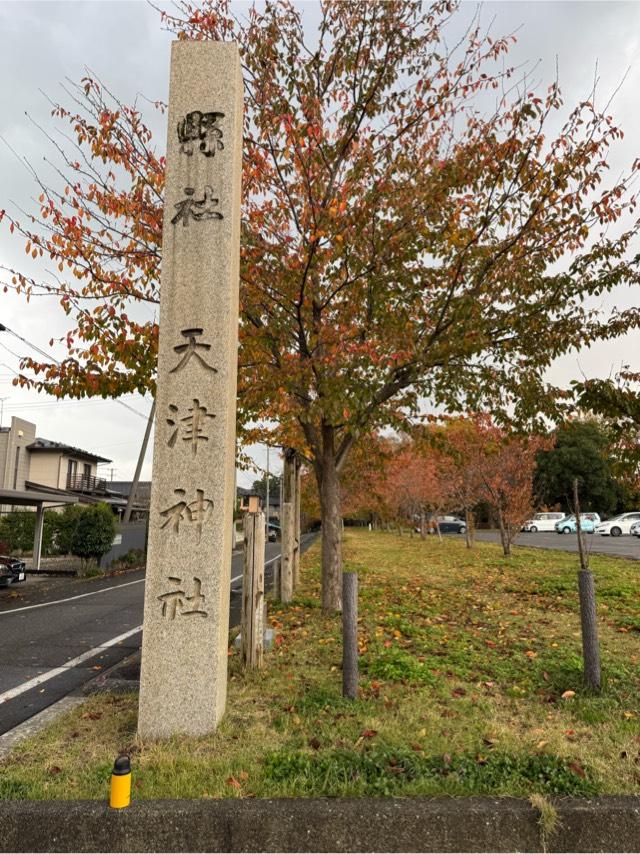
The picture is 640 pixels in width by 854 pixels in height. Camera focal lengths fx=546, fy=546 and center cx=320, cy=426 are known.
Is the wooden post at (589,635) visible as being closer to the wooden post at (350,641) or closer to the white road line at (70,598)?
the wooden post at (350,641)

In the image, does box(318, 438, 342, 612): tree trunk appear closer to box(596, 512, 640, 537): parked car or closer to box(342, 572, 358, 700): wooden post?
box(342, 572, 358, 700): wooden post

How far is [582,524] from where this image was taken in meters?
39.2

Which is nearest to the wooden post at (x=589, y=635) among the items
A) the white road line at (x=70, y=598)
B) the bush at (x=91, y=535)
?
the white road line at (x=70, y=598)

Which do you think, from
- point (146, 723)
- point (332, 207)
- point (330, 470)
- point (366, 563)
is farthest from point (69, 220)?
point (366, 563)

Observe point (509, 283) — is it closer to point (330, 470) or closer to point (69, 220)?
point (330, 470)

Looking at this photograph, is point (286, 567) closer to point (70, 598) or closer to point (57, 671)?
point (57, 671)

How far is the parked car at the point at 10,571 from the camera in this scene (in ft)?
49.7

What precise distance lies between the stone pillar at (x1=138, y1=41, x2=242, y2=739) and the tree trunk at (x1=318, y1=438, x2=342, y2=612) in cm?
420

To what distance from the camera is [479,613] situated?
27.9ft

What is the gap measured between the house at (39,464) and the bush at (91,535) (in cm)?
1020

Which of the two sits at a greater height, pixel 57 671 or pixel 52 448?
pixel 52 448

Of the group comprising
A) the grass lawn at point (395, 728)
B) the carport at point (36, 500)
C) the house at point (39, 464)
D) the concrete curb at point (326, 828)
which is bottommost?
the concrete curb at point (326, 828)

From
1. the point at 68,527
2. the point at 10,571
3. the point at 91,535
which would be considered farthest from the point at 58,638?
the point at 68,527

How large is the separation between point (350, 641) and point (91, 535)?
16.5m
